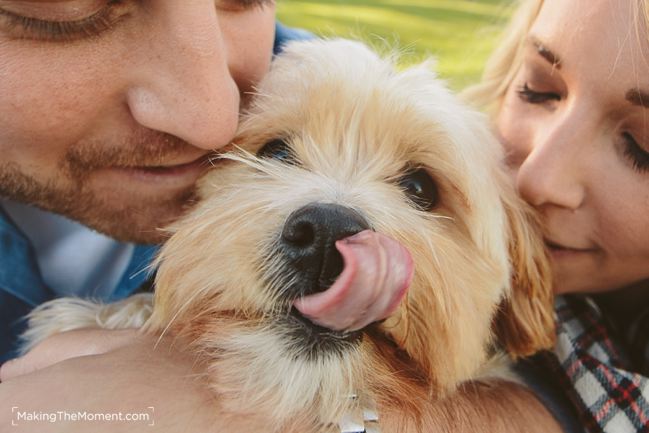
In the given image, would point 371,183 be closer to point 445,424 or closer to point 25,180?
point 445,424

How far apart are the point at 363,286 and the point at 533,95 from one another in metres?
1.68

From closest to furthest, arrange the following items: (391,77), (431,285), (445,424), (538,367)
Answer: (431,285) → (445,424) → (391,77) → (538,367)

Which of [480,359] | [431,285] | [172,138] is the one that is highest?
[172,138]

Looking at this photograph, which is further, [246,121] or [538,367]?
[538,367]

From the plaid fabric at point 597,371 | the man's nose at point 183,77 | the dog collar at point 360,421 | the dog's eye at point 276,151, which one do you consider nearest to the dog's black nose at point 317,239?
the dog collar at point 360,421

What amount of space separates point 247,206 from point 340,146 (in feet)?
2.22

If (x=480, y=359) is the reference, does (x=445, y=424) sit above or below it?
below

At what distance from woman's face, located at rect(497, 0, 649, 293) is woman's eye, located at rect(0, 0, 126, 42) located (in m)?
1.73

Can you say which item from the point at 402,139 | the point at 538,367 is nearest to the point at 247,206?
the point at 402,139

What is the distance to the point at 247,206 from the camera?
2426mm

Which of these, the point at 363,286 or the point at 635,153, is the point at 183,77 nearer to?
the point at 363,286

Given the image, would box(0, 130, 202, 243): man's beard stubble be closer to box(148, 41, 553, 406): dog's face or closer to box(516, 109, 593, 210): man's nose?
box(148, 41, 553, 406): dog's face

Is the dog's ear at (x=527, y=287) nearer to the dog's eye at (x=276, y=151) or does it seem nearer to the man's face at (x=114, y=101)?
the dog's eye at (x=276, y=151)

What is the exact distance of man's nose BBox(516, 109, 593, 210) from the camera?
113 inches
